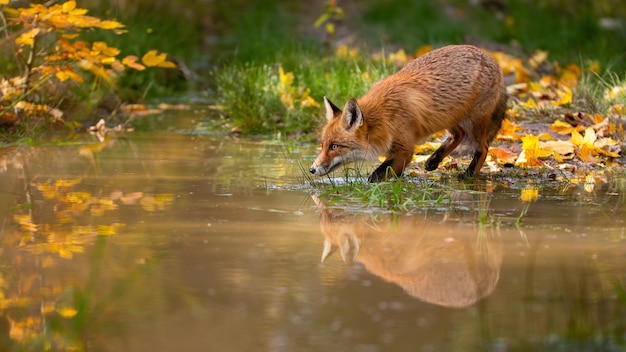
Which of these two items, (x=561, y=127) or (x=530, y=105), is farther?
(x=530, y=105)

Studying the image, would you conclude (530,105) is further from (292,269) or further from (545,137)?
(292,269)

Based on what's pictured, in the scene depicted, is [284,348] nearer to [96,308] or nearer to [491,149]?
[96,308]

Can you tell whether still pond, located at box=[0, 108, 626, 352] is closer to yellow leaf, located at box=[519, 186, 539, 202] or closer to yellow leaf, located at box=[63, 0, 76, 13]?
yellow leaf, located at box=[519, 186, 539, 202]

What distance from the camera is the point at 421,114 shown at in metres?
7.52

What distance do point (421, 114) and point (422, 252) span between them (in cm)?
→ 280

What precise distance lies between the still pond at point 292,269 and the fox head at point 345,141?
1.13ft

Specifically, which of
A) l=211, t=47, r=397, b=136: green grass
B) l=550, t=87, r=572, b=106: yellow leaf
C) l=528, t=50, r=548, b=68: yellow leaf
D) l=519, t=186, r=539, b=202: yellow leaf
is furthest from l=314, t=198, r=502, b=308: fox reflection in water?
l=528, t=50, r=548, b=68: yellow leaf

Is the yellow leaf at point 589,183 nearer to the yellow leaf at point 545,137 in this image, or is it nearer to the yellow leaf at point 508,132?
the yellow leaf at point 545,137

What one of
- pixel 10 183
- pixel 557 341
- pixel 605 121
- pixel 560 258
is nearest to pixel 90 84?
pixel 10 183

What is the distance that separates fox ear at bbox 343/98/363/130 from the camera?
23.5ft

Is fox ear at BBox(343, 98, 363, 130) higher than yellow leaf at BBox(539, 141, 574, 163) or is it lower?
higher

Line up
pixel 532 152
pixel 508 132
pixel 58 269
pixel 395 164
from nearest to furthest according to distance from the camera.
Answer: pixel 58 269 → pixel 395 164 → pixel 532 152 → pixel 508 132

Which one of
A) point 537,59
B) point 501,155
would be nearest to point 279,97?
point 501,155

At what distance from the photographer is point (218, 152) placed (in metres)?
8.84
